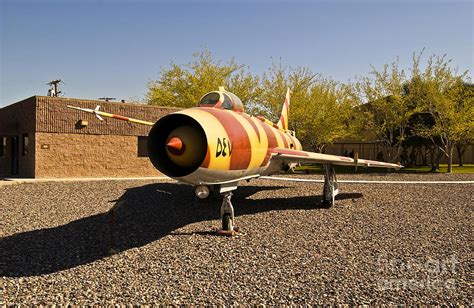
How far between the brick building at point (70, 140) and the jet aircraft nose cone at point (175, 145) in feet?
60.2

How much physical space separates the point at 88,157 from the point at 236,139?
18092 mm

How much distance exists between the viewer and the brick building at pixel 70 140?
2228cm

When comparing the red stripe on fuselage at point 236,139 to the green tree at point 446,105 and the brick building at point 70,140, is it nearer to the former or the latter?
the brick building at point 70,140

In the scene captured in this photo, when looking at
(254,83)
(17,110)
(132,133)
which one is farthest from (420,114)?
(17,110)

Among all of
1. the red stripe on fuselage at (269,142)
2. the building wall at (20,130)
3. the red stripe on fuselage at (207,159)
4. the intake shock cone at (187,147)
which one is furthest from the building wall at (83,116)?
the red stripe on fuselage at (207,159)

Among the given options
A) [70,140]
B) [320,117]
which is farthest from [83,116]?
[320,117]

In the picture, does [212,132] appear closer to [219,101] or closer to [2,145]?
[219,101]

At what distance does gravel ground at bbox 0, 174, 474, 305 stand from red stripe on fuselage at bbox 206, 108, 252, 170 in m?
1.84

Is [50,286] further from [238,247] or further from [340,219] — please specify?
[340,219]

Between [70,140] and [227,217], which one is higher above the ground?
[70,140]

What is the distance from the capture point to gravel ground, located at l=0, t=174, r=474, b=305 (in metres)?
5.56

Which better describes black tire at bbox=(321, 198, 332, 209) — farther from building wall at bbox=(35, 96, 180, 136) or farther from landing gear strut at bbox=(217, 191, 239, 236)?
building wall at bbox=(35, 96, 180, 136)

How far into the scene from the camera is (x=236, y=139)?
836 cm

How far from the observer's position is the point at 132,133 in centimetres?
2514
